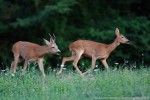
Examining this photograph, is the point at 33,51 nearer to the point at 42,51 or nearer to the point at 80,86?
the point at 42,51

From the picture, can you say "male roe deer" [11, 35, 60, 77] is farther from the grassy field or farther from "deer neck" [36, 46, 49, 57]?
the grassy field

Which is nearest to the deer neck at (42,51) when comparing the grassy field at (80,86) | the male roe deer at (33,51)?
the male roe deer at (33,51)

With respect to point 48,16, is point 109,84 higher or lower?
lower

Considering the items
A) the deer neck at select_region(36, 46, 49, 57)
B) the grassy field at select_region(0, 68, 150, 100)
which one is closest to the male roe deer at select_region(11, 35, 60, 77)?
the deer neck at select_region(36, 46, 49, 57)

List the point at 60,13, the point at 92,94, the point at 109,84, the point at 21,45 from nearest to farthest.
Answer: the point at 92,94
the point at 109,84
the point at 21,45
the point at 60,13

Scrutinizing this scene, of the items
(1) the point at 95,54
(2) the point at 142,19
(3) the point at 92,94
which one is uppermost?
(2) the point at 142,19

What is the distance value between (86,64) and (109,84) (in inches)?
419

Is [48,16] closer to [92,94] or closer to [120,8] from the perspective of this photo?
[120,8]

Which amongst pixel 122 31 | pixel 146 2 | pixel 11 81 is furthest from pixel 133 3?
pixel 11 81

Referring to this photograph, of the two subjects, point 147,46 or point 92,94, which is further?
point 147,46

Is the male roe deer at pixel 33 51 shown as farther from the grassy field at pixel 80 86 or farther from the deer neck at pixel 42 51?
the grassy field at pixel 80 86

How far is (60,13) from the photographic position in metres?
22.5

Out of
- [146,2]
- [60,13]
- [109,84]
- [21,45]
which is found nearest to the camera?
[109,84]

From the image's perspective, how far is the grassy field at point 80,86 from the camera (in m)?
11.1
